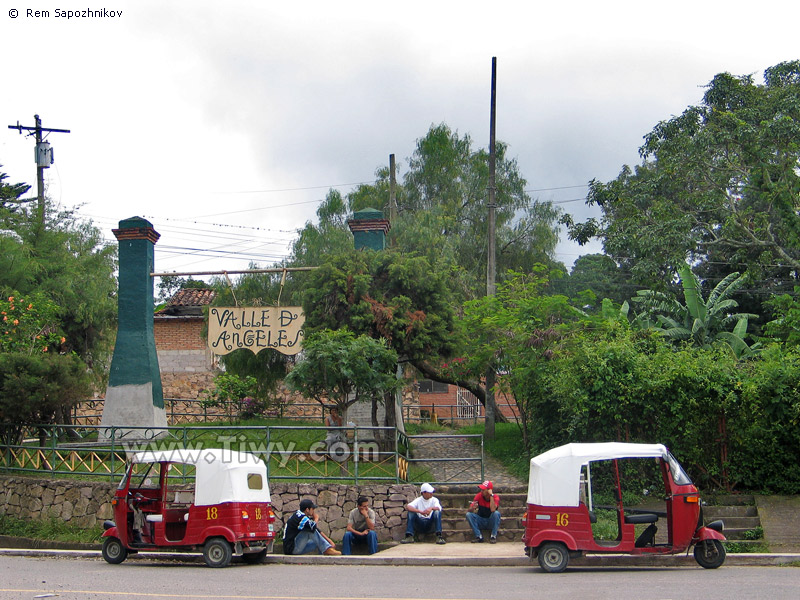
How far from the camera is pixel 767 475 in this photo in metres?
16.2

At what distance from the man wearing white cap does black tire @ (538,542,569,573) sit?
354 cm

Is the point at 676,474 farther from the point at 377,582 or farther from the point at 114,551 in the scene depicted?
the point at 114,551

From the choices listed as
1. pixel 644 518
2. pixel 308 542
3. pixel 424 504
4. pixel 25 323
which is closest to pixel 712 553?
pixel 644 518

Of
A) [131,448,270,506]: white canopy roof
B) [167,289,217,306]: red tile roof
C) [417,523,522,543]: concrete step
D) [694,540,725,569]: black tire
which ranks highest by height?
[167,289,217,306]: red tile roof

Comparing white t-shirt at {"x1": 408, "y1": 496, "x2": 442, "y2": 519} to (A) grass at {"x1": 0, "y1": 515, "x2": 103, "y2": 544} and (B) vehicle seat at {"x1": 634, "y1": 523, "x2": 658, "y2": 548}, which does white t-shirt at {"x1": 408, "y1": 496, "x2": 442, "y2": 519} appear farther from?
(A) grass at {"x1": 0, "y1": 515, "x2": 103, "y2": 544}

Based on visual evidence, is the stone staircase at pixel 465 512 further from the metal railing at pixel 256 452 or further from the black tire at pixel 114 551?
the black tire at pixel 114 551

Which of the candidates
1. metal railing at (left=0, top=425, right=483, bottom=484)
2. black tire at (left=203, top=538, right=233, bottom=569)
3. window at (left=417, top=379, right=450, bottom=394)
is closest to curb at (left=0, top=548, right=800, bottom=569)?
black tire at (left=203, top=538, right=233, bottom=569)

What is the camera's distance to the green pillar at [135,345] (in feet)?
66.4

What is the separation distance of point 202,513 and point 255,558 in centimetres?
136

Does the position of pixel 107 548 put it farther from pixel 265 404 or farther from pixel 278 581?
pixel 265 404

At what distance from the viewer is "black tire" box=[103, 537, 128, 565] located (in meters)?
13.3

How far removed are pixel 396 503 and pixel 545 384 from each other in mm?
4478

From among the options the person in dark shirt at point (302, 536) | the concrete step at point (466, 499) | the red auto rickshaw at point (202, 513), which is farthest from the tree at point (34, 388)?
the concrete step at point (466, 499)

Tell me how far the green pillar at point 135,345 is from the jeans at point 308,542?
7.40m
